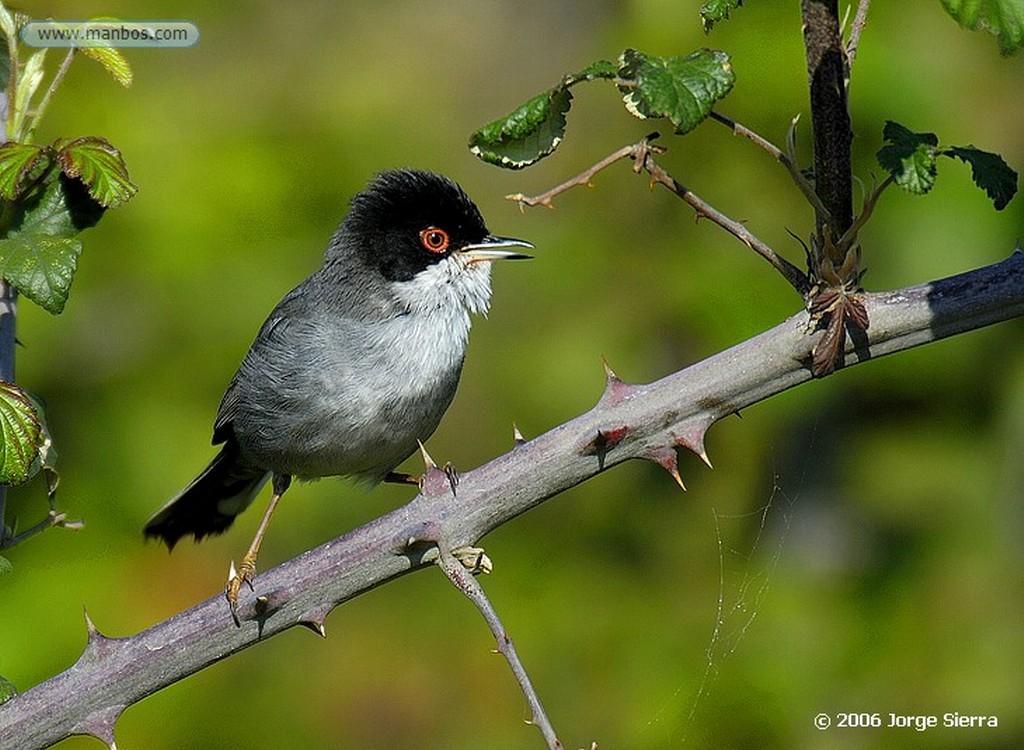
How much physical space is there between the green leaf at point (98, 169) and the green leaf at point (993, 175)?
1.61 m

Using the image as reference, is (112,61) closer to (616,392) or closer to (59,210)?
(59,210)

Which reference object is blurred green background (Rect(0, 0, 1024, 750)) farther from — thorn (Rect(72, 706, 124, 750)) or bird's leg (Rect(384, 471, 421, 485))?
thorn (Rect(72, 706, 124, 750))

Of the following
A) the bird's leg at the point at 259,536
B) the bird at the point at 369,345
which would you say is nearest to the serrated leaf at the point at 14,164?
the bird's leg at the point at 259,536

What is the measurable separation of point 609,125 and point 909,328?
10.7 ft

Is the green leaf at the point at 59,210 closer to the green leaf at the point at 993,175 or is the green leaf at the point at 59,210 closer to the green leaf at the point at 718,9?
the green leaf at the point at 718,9

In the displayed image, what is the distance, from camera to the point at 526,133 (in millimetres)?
2291

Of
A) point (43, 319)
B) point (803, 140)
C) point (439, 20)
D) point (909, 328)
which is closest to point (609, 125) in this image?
point (803, 140)

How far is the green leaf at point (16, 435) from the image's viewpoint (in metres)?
2.21

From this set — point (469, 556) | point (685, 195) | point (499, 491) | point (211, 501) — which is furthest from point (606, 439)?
point (211, 501)

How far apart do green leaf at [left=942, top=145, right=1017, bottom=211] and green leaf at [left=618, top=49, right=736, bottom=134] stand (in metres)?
0.54

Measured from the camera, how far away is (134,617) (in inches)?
177

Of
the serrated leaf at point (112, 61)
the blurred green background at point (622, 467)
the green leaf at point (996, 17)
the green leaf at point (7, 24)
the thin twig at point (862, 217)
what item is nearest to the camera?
the green leaf at point (996, 17)

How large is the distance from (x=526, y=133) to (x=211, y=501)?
275 centimetres

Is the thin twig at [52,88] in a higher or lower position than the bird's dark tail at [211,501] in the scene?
higher
